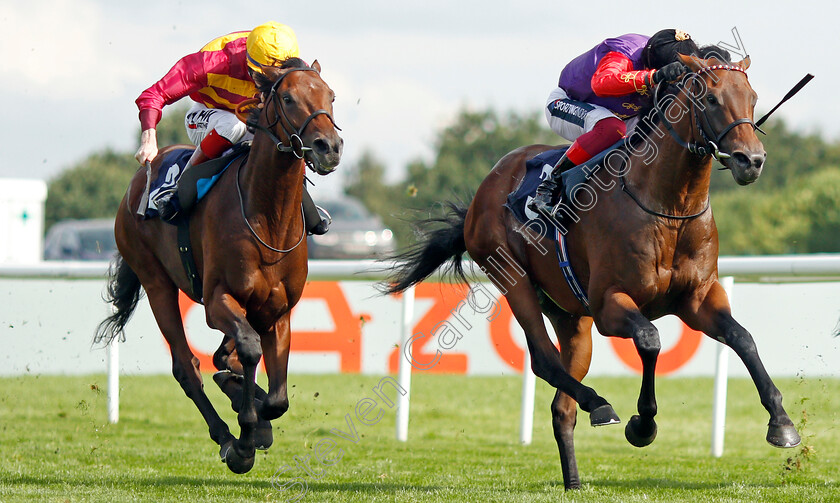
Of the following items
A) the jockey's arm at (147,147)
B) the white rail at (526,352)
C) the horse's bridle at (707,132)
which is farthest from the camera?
the white rail at (526,352)

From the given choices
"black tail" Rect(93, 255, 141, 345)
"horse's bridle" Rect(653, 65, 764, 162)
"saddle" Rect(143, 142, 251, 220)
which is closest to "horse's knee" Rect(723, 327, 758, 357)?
"horse's bridle" Rect(653, 65, 764, 162)

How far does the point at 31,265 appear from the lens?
8.32 metres

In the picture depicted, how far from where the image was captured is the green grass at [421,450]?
5.04m

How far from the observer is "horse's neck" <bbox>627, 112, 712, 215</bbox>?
4387 millimetres

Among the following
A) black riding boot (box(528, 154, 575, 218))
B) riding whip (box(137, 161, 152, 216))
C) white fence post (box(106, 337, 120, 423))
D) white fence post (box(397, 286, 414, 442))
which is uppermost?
black riding boot (box(528, 154, 575, 218))

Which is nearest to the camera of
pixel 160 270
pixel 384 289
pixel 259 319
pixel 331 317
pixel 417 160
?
pixel 259 319

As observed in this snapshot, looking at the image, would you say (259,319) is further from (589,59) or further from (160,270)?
(589,59)

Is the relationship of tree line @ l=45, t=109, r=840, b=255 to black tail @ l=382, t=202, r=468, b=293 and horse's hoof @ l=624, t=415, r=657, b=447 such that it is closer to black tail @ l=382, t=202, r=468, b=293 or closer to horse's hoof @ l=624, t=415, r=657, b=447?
black tail @ l=382, t=202, r=468, b=293

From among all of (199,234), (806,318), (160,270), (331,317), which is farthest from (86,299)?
(806,318)

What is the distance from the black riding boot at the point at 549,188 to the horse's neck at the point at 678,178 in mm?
586

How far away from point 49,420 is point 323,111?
474 cm

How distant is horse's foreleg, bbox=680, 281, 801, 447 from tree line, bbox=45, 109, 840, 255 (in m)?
12.9

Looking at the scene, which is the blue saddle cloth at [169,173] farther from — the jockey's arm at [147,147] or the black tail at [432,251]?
the black tail at [432,251]

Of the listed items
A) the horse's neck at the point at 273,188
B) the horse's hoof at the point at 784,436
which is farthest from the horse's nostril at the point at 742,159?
the horse's neck at the point at 273,188
